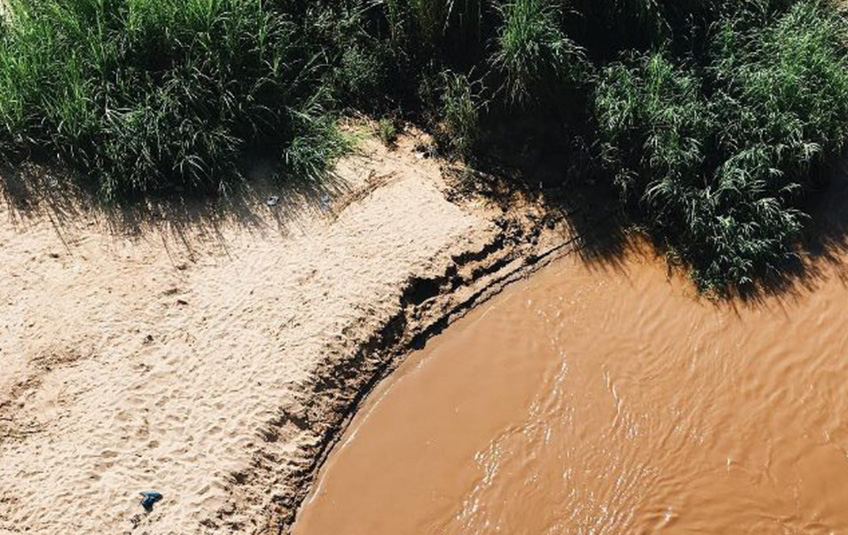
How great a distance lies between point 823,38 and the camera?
7.46m

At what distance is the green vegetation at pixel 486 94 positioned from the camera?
6.89 meters

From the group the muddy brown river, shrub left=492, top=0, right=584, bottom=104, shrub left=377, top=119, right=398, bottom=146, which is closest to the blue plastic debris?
the muddy brown river

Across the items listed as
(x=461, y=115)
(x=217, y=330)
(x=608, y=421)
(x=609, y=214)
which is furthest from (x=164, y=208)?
(x=608, y=421)

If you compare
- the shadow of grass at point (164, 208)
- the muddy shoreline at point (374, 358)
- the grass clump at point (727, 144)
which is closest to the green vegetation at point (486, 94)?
the grass clump at point (727, 144)

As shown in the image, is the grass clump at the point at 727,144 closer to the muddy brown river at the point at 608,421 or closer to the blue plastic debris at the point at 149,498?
the muddy brown river at the point at 608,421

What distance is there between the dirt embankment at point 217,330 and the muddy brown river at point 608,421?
31cm

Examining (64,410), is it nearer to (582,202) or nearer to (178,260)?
(178,260)

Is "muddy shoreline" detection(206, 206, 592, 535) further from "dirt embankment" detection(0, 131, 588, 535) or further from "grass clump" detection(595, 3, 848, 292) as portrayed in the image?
"grass clump" detection(595, 3, 848, 292)

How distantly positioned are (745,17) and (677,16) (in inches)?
23.8

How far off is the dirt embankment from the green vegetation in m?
0.49

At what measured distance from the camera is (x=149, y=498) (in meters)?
5.39

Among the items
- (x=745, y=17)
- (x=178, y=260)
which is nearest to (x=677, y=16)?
(x=745, y=17)

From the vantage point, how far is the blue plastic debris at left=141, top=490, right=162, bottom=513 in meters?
5.38

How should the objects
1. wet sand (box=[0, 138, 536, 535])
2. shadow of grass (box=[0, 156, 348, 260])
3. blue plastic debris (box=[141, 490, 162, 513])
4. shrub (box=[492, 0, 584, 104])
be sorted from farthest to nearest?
1. shrub (box=[492, 0, 584, 104])
2. shadow of grass (box=[0, 156, 348, 260])
3. wet sand (box=[0, 138, 536, 535])
4. blue plastic debris (box=[141, 490, 162, 513])
